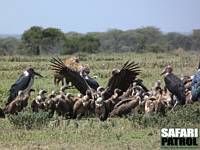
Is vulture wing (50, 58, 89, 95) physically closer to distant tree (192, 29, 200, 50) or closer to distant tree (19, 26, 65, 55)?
distant tree (19, 26, 65, 55)

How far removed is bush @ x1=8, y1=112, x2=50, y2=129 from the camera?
12.3 meters

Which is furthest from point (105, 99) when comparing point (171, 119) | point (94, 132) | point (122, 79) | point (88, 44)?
point (88, 44)

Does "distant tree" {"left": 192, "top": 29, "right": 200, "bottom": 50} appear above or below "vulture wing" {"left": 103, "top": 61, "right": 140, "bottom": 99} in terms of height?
above

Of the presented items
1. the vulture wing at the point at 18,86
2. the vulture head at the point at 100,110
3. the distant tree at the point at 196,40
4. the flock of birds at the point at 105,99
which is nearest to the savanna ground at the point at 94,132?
the vulture head at the point at 100,110

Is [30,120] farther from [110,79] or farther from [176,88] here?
[110,79]

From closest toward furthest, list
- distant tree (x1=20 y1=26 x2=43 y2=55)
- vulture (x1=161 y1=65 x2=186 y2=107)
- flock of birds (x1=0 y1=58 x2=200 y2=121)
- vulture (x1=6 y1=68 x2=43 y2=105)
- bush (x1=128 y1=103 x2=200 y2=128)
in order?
1. bush (x1=128 y1=103 x2=200 y2=128)
2. flock of birds (x1=0 y1=58 x2=200 y2=121)
3. vulture (x1=161 y1=65 x2=186 y2=107)
4. vulture (x1=6 y1=68 x2=43 y2=105)
5. distant tree (x1=20 y1=26 x2=43 y2=55)

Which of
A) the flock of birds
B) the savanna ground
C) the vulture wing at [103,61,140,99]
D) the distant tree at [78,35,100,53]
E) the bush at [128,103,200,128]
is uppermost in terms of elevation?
the distant tree at [78,35,100,53]

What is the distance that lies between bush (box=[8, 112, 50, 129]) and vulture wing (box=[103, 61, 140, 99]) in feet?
10.7

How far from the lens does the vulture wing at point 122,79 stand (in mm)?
15703

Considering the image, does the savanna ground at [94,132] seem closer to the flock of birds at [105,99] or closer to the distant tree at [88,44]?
the flock of birds at [105,99]

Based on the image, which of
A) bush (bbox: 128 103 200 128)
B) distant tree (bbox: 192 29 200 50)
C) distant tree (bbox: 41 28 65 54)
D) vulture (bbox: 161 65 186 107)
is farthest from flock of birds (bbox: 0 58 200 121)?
distant tree (bbox: 192 29 200 50)

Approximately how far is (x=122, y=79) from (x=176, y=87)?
1.91 m

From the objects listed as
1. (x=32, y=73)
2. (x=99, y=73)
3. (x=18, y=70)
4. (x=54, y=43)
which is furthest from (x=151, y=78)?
(x=54, y=43)

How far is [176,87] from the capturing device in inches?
567
